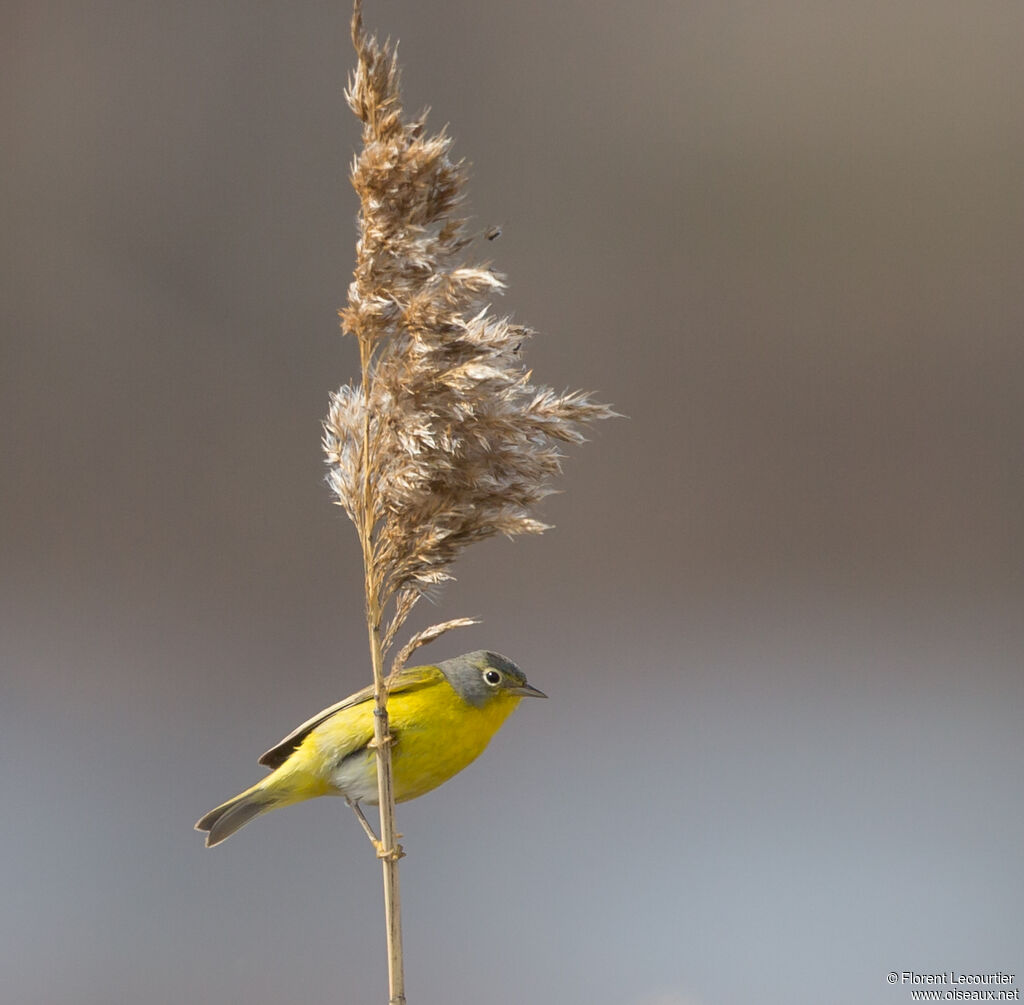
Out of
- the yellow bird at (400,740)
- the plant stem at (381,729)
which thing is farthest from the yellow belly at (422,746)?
the plant stem at (381,729)

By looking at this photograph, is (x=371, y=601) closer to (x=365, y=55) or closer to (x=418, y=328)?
(x=418, y=328)

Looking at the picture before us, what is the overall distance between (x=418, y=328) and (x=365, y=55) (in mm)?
204

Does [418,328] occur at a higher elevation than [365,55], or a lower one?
lower

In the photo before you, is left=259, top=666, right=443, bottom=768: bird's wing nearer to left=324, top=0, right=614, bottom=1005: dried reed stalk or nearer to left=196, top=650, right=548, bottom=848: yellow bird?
left=196, top=650, right=548, bottom=848: yellow bird

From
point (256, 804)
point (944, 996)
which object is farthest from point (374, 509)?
point (944, 996)

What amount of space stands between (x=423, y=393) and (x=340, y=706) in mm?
390

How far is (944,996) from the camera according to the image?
157cm

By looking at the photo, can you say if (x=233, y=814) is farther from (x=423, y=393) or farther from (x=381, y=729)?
(x=423, y=393)

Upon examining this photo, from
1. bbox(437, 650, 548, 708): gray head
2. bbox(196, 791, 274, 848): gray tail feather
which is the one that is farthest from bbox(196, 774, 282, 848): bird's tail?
bbox(437, 650, 548, 708): gray head

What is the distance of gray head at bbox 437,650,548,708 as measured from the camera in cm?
101

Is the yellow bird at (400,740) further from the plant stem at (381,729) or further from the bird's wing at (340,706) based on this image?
the plant stem at (381,729)

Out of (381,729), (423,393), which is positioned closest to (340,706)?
(381,729)

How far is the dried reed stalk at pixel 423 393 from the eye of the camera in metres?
0.72

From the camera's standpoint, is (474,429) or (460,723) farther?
(460,723)
